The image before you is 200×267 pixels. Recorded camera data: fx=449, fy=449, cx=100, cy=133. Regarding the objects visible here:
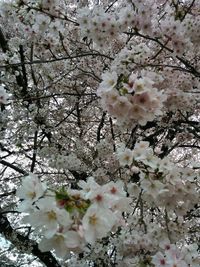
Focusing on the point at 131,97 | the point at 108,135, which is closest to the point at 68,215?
the point at 131,97

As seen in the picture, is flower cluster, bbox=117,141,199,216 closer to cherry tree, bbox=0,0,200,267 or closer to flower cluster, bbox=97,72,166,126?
cherry tree, bbox=0,0,200,267

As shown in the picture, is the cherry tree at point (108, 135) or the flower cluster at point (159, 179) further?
the flower cluster at point (159, 179)

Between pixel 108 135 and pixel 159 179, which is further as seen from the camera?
pixel 108 135

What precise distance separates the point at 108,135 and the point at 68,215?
16.7 feet

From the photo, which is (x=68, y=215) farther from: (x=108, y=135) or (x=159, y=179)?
(x=108, y=135)

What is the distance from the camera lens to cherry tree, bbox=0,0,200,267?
79.6 inches

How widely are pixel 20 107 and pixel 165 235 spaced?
11.4 ft

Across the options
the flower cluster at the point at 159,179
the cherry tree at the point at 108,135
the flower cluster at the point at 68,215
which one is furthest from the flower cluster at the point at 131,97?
the flower cluster at the point at 68,215

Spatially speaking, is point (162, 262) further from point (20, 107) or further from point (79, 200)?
point (20, 107)

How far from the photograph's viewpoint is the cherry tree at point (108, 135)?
202cm

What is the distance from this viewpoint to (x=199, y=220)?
7.35 metres

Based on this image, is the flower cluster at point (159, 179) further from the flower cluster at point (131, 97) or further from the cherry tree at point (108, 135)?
the flower cluster at point (131, 97)

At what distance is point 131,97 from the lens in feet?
8.18

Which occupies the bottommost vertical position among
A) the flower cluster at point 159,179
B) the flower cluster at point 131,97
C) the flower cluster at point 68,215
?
the flower cluster at point 68,215
